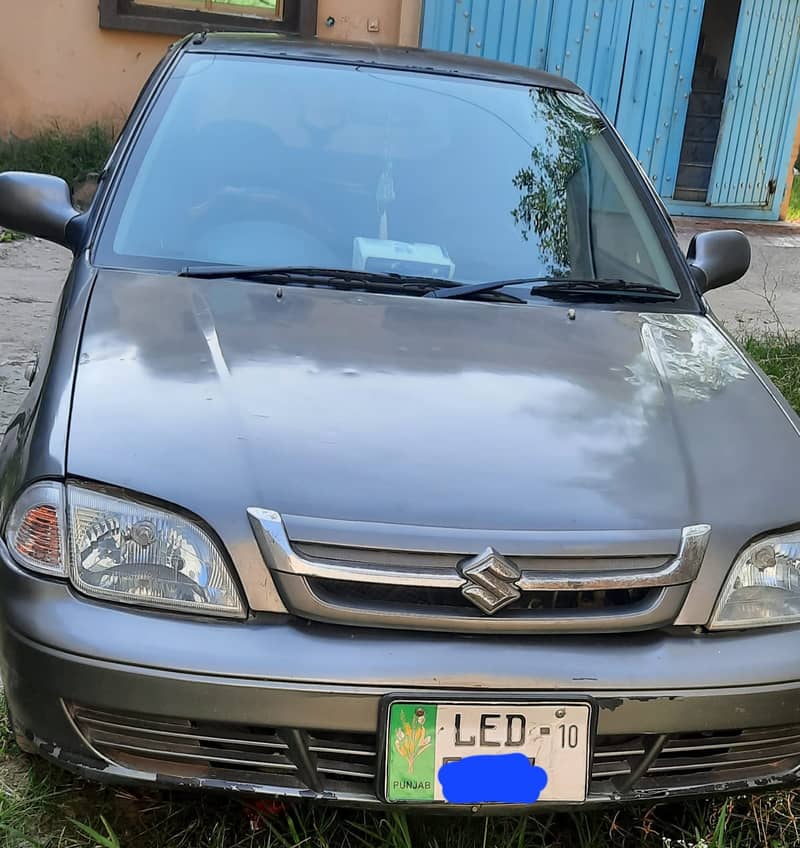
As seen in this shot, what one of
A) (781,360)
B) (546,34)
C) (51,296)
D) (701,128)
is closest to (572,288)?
(781,360)

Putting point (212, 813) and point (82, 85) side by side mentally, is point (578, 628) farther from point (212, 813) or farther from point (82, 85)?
point (82, 85)

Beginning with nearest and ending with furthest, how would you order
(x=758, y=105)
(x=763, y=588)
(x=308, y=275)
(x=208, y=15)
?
(x=763, y=588)
(x=308, y=275)
(x=208, y=15)
(x=758, y=105)

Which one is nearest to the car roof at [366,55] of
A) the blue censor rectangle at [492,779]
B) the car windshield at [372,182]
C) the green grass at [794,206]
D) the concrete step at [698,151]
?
the car windshield at [372,182]

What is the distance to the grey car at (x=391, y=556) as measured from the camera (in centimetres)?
153

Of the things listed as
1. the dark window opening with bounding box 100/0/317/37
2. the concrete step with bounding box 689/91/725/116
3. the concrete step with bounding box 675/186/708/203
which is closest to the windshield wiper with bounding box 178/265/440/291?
the dark window opening with bounding box 100/0/317/37

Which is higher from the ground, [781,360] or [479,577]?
[479,577]

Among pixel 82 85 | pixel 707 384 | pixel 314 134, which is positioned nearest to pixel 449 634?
pixel 707 384

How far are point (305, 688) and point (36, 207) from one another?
157cm

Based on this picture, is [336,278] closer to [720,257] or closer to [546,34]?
[720,257]

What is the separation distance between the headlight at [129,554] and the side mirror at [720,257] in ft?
5.53

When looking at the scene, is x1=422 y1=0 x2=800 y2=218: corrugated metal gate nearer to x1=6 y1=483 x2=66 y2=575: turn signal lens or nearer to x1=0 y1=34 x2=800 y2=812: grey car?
x1=0 y1=34 x2=800 y2=812: grey car

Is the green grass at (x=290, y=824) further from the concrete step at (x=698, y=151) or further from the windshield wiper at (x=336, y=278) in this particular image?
the concrete step at (x=698, y=151)

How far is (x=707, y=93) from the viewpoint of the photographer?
975 cm

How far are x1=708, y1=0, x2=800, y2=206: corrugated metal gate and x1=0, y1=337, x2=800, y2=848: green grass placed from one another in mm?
6954
